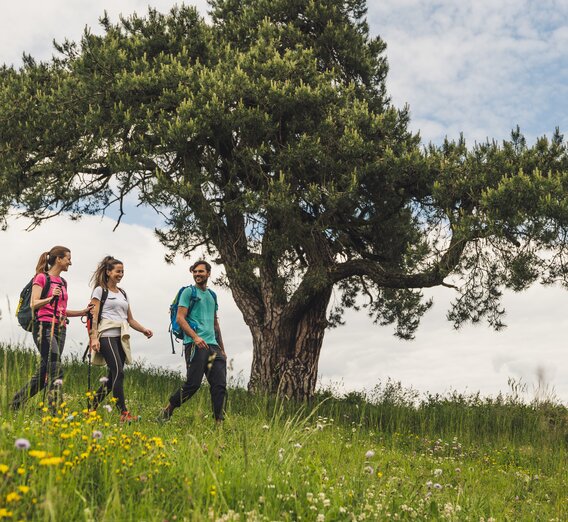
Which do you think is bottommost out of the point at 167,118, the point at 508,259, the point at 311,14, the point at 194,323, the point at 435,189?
the point at 194,323

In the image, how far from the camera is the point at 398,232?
1680 centimetres

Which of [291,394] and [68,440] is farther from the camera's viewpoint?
[291,394]

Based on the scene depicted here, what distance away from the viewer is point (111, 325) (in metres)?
8.38

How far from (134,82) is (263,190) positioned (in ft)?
12.8

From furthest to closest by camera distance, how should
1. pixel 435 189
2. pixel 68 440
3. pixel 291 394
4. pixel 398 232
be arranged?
pixel 398 232 → pixel 291 394 → pixel 435 189 → pixel 68 440

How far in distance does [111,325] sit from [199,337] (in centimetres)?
123

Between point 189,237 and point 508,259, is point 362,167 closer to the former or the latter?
point 508,259

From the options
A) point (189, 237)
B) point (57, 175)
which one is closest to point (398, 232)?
point (189, 237)

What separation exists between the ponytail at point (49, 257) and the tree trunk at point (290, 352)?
8075mm

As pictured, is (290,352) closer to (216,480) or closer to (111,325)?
(111,325)

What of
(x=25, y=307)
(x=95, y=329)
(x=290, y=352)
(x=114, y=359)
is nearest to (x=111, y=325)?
(x=95, y=329)

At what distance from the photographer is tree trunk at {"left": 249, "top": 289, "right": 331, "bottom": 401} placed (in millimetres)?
15852

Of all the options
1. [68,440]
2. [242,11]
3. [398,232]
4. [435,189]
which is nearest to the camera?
[68,440]

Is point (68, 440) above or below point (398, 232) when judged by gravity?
below
